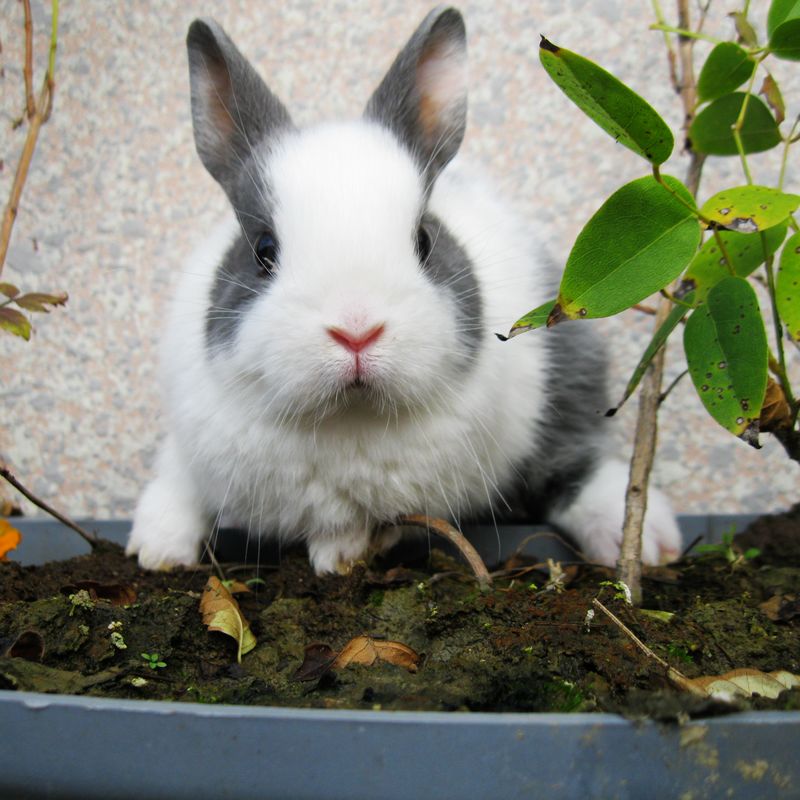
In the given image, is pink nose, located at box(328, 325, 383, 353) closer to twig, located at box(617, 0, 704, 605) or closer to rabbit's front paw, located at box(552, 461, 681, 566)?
twig, located at box(617, 0, 704, 605)

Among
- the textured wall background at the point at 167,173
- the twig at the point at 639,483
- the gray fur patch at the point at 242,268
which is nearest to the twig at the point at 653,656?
the twig at the point at 639,483

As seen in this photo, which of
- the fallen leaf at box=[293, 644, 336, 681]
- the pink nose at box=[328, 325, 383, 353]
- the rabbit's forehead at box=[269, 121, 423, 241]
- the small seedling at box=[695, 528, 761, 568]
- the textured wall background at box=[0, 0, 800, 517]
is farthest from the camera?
the textured wall background at box=[0, 0, 800, 517]

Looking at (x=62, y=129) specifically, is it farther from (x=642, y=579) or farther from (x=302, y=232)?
(x=642, y=579)

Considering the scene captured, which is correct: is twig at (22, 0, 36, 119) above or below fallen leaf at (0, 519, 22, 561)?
above

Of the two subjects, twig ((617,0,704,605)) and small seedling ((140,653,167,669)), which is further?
twig ((617,0,704,605))

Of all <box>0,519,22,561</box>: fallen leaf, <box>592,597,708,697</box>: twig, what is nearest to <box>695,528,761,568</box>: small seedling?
<box>592,597,708,697</box>: twig

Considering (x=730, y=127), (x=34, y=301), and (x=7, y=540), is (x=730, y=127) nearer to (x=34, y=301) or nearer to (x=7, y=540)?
(x=34, y=301)

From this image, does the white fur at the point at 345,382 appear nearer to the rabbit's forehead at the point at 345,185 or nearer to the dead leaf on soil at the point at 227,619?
the rabbit's forehead at the point at 345,185
